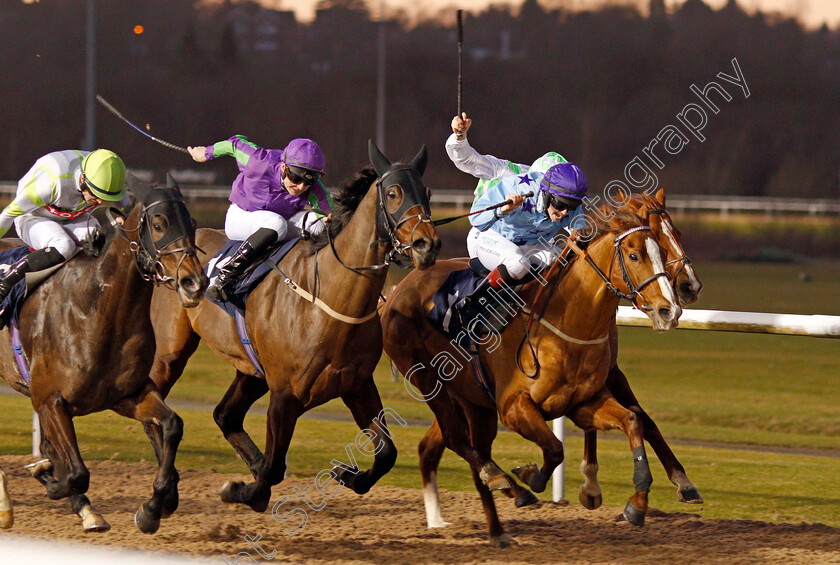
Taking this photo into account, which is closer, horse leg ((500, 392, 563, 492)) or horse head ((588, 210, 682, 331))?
horse head ((588, 210, 682, 331))

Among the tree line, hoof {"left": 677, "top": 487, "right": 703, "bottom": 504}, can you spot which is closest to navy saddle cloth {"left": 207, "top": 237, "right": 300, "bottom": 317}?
hoof {"left": 677, "top": 487, "right": 703, "bottom": 504}

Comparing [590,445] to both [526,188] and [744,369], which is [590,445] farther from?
[744,369]

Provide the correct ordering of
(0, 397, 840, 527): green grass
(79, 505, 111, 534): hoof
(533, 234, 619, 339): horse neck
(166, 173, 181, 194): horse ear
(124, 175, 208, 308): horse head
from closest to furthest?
(124, 175, 208, 308): horse head < (79, 505, 111, 534): hoof < (166, 173, 181, 194): horse ear < (533, 234, 619, 339): horse neck < (0, 397, 840, 527): green grass

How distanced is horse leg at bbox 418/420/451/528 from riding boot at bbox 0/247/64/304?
191 centimetres

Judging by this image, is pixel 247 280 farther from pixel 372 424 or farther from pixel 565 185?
pixel 565 185

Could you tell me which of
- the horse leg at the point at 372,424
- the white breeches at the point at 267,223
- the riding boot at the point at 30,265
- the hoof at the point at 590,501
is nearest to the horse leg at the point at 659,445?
the hoof at the point at 590,501

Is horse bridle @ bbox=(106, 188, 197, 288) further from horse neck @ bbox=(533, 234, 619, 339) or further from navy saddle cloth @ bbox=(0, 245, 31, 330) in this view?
horse neck @ bbox=(533, 234, 619, 339)

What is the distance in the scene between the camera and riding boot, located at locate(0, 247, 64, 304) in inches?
195

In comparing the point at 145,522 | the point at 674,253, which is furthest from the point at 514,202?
the point at 145,522

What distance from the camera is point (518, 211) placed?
5.44m

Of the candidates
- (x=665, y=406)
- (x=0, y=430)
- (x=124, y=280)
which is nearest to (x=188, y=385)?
(x=0, y=430)

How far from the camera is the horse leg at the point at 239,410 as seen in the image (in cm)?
570

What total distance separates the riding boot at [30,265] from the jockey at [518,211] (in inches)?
75.7

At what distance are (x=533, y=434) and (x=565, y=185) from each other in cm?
114
